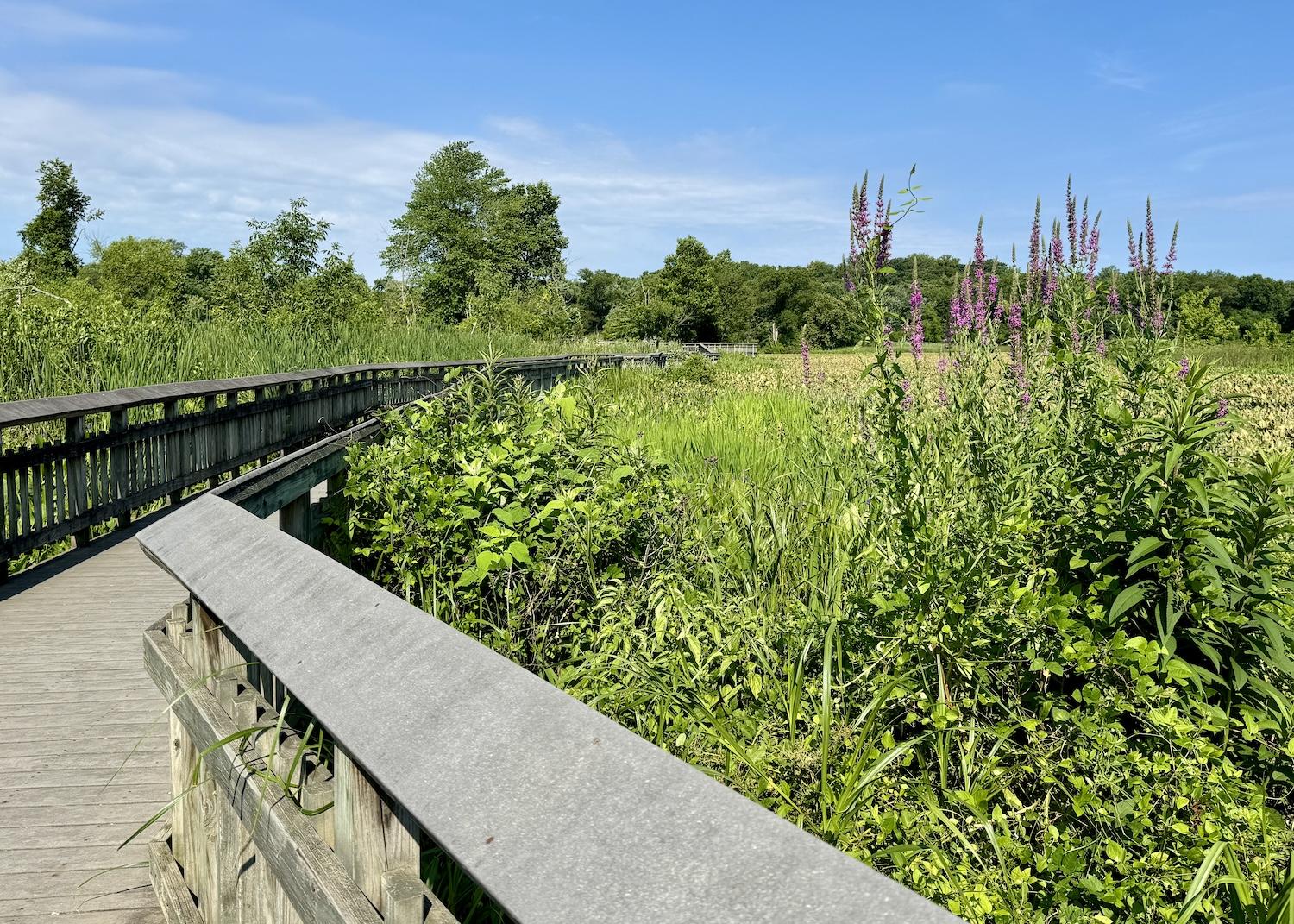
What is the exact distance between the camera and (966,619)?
302 cm

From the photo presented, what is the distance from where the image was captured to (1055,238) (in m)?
4.97

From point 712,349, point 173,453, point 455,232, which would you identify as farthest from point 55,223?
point 173,453

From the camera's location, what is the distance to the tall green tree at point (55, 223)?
73938 millimetres

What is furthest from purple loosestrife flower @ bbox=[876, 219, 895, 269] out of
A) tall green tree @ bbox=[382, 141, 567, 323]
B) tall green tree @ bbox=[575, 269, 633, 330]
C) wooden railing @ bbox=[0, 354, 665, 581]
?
tall green tree @ bbox=[575, 269, 633, 330]

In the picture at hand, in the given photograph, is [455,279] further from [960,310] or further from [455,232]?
[960,310]

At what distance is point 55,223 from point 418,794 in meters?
89.0

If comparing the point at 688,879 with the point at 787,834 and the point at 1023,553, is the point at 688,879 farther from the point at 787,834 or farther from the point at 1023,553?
the point at 1023,553

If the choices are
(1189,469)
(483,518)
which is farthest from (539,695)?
(483,518)

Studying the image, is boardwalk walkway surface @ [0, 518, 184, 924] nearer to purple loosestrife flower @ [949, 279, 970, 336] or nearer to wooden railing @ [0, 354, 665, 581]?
wooden railing @ [0, 354, 665, 581]

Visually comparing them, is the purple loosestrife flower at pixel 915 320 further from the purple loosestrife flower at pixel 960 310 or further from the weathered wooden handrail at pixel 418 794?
the weathered wooden handrail at pixel 418 794

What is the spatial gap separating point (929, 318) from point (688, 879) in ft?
23.5

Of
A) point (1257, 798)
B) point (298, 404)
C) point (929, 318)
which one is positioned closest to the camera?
point (1257, 798)

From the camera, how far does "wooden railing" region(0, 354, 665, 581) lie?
654 centimetres

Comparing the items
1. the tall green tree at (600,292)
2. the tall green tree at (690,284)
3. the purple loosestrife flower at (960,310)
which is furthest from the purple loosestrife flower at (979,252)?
the tall green tree at (600,292)
